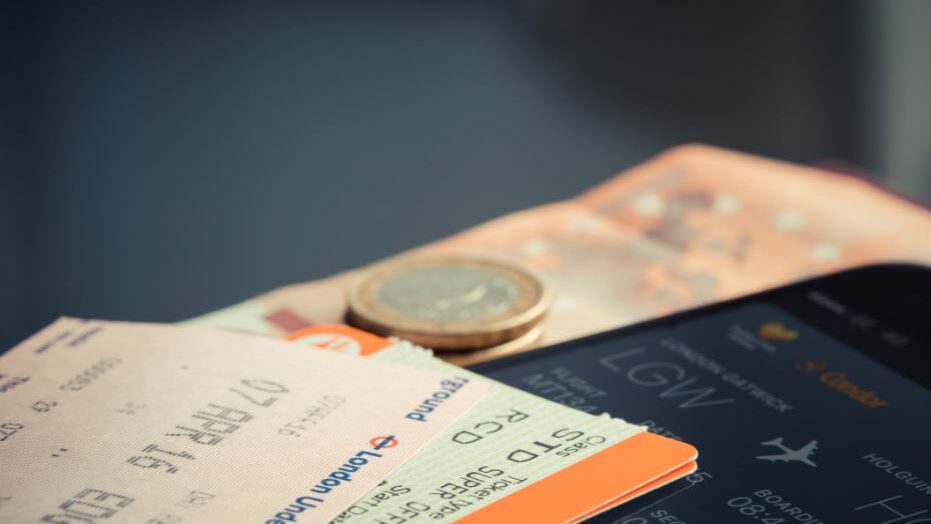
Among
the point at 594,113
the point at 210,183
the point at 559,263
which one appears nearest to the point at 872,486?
the point at 559,263

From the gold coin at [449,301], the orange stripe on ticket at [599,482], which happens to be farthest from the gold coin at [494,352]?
the orange stripe on ticket at [599,482]

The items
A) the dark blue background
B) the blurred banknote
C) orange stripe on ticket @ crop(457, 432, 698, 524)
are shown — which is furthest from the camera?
the dark blue background

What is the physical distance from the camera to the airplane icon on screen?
60 cm

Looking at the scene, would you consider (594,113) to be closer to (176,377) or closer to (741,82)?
(741,82)

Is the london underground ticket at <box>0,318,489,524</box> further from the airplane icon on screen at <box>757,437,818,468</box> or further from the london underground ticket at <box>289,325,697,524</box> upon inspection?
the airplane icon on screen at <box>757,437,818,468</box>

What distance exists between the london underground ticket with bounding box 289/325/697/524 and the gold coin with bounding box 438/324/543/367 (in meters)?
0.10

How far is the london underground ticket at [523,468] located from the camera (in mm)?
547

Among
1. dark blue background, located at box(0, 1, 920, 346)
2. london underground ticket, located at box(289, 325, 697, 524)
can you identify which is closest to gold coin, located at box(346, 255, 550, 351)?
london underground ticket, located at box(289, 325, 697, 524)

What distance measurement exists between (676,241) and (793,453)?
1.29 feet

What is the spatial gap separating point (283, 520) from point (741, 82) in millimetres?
2150

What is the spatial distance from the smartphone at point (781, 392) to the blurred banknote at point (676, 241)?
0.33 ft

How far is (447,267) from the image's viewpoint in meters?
0.87

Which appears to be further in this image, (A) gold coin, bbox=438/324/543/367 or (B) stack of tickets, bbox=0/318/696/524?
(A) gold coin, bbox=438/324/543/367

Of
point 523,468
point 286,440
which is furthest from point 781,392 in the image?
point 286,440
